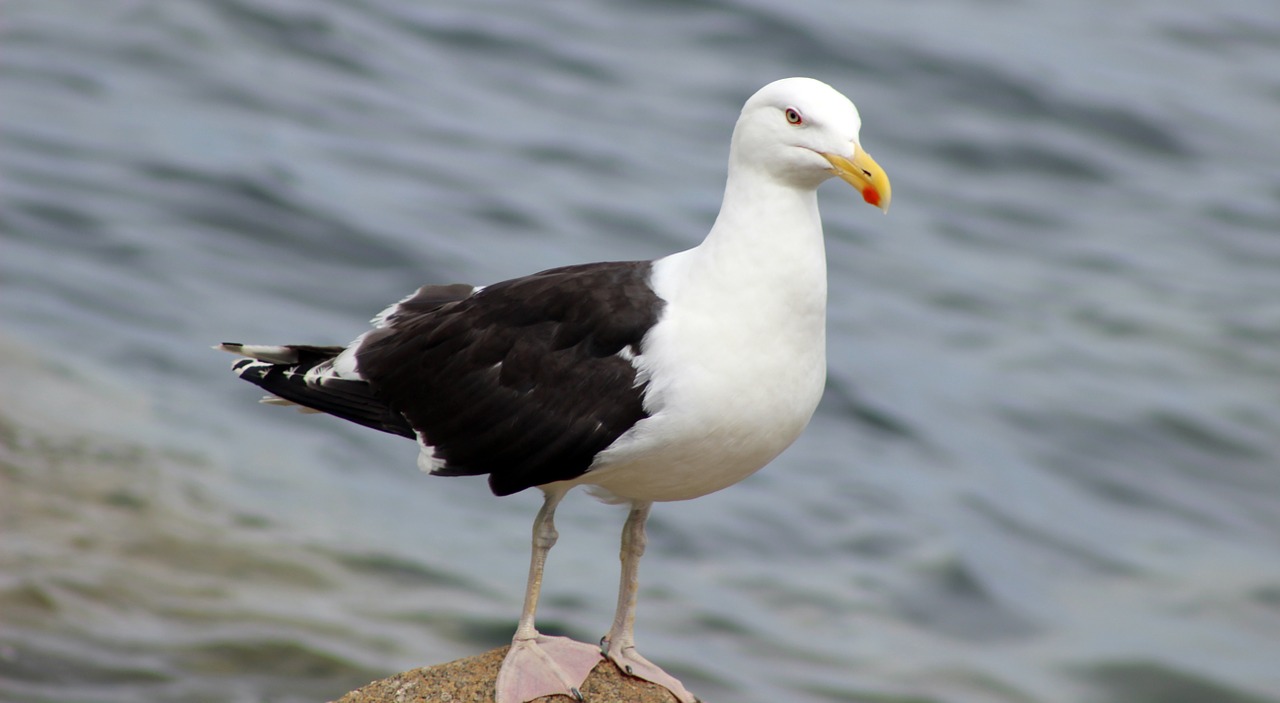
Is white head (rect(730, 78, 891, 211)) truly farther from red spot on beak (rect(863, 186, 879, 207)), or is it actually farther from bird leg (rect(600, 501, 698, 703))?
bird leg (rect(600, 501, 698, 703))

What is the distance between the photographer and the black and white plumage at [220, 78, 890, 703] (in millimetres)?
5824

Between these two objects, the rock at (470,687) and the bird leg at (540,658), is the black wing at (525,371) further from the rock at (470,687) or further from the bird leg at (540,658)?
the rock at (470,687)

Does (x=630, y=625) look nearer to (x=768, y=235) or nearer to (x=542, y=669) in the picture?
(x=542, y=669)

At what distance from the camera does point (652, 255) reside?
18594mm

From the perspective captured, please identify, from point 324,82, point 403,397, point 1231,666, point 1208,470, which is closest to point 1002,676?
point 1231,666

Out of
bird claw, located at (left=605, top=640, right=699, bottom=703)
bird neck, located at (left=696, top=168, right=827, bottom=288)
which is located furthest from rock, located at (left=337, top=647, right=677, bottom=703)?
bird neck, located at (left=696, top=168, right=827, bottom=288)

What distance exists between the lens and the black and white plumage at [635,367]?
5.82 m

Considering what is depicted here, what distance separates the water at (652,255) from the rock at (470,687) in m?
4.68

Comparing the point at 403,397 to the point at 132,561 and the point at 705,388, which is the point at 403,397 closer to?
the point at 705,388

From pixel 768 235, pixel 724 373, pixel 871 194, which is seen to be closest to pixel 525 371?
pixel 724 373

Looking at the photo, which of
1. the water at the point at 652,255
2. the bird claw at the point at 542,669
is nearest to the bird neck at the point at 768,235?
the bird claw at the point at 542,669

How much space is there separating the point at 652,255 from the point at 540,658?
490 inches

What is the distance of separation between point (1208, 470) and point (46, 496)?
11.9 metres

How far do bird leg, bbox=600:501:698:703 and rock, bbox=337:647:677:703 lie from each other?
45 millimetres
